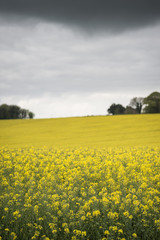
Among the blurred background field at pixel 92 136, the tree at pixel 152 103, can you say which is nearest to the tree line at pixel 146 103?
the tree at pixel 152 103

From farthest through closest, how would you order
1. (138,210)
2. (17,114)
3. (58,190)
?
(17,114)
(58,190)
(138,210)

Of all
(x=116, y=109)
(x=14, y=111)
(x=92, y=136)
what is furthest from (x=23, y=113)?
(x=92, y=136)

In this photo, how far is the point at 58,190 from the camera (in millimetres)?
6270

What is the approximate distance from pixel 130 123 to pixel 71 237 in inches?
1274

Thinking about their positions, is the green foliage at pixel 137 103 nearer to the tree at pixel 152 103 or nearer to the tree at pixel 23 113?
the tree at pixel 152 103

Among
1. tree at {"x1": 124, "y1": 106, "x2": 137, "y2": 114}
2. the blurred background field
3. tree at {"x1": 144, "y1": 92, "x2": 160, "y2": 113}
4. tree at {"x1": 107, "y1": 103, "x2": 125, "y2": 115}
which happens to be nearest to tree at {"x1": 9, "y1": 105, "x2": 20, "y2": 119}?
tree at {"x1": 107, "y1": 103, "x2": 125, "y2": 115}

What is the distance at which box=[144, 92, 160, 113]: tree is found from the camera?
6314 cm

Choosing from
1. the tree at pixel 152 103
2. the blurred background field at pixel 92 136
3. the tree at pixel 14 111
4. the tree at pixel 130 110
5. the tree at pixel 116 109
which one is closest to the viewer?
the blurred background field at pixel 92 136

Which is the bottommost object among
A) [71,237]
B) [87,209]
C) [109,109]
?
[71,237]

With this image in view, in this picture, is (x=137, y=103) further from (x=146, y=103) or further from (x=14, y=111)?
(x=14, y=111)

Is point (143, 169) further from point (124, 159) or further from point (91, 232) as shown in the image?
point (91, 232)

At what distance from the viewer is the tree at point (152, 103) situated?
63.1 meters

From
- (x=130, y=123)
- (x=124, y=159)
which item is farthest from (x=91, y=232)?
(x=130, y=123)

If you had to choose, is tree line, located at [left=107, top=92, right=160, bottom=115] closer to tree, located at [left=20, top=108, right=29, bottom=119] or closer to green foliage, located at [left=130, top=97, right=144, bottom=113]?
green foliage, located at [left=130, top=97, right=144, bottom=113]
